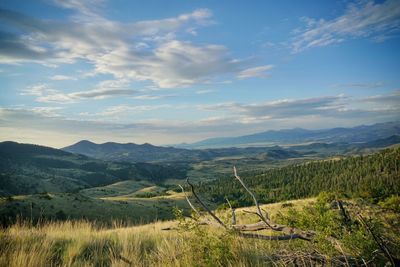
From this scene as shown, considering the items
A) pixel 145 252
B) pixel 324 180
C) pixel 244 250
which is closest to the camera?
pixel 244 250

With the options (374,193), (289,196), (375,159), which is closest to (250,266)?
(374,193)

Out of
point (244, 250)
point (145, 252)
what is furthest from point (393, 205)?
point (145, 252)

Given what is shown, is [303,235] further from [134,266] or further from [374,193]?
[374,193]

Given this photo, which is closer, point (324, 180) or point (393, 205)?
point (393, 205)

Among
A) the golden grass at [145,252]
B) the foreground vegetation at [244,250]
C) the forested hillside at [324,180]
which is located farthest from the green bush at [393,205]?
the forested hillside at [324,180]

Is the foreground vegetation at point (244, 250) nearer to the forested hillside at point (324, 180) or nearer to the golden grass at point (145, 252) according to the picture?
the golden grass at point (145, 252)

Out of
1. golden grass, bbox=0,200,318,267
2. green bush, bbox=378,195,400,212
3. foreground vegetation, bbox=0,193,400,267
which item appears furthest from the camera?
green bush, bbox=378,195,400,212

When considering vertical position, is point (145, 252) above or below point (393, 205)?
above

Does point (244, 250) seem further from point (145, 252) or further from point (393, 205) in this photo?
point (393, 205)

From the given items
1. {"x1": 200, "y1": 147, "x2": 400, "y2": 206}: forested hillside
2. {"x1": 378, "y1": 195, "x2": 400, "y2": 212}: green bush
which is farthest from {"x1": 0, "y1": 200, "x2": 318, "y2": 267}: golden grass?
{"x1": 200, "y1": 147, "x2": 400, "y2": 206}: forested hillside

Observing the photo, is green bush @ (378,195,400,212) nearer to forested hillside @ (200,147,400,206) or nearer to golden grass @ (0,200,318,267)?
golden grass @ (0,200,318,267)

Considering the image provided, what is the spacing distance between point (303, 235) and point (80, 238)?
4996mm

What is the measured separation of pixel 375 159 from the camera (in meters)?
126

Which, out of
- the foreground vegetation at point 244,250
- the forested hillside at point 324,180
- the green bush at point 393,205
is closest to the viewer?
the foreground vegetation at point 244,250
